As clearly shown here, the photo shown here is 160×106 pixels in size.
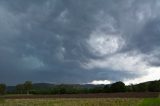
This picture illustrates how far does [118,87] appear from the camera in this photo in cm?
13638

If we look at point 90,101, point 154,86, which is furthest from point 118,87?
point 90,101

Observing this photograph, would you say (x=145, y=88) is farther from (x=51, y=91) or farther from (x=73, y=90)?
(x=51, y=91)

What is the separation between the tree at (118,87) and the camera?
443 feet

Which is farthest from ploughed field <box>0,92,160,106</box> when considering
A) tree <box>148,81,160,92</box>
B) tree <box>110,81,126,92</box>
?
tree <box>110,81,126,92</box>

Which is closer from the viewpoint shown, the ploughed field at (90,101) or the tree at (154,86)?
the ploughed field at (90,101)

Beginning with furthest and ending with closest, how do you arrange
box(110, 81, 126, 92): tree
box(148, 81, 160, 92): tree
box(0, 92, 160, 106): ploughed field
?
box(110, 81, 126, 92): tree < box(148, 81, 160, 92): tree < box(0, 92, 160, 106): ploughed field

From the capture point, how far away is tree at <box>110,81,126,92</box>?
135125mm

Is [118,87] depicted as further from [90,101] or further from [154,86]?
[90,101]

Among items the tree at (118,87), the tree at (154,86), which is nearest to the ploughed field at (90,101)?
the tree at (154,86)

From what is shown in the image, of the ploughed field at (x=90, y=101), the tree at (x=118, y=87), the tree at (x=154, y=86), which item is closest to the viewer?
the ploughed field at (x=90, y=101)

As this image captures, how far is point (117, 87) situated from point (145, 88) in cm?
1131

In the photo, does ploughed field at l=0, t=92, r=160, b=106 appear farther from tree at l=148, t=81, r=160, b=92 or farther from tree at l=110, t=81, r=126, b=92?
tree at l=110, t=81, r=126, b=92

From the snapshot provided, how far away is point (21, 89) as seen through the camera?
651ft

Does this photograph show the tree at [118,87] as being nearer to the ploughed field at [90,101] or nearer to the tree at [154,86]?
the tree at [154,86]
